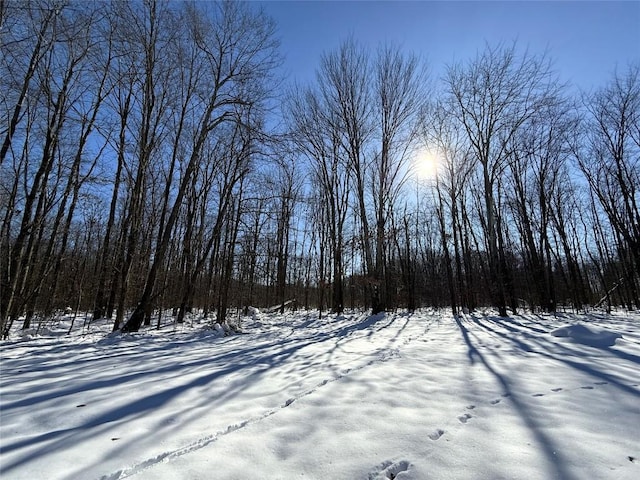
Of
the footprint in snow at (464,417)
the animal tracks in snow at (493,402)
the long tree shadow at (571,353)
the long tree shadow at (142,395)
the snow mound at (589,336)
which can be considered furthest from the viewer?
the snow mound at (589,336)

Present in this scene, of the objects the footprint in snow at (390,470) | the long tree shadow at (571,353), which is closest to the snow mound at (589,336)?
the long tree shadow at (571,353)

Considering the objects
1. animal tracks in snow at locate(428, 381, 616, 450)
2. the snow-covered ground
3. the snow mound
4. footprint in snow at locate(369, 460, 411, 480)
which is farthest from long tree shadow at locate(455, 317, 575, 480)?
the snow mound

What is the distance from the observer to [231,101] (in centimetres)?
942

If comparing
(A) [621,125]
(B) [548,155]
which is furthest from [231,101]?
(A) [621,125]

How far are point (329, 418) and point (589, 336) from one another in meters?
4.99

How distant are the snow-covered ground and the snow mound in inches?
13.0

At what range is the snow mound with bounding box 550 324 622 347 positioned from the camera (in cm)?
449

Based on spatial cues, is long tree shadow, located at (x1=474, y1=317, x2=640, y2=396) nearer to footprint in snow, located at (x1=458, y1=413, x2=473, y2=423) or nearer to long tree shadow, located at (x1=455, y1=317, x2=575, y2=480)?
Answer: long tree shadow, located at (x1=455, y1=317, x2=575, y2=480)

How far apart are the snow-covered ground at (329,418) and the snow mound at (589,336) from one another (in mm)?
331

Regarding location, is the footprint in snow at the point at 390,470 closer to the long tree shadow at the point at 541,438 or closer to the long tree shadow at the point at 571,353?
the long tree shadow at the point at 541,438

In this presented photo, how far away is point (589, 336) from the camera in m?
4.79

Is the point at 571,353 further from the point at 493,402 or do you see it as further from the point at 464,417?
the point at 464,417

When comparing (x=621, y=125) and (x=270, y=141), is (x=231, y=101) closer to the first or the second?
(x=270, y=141)

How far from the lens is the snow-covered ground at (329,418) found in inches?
60.0
